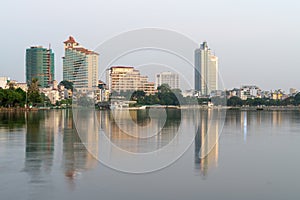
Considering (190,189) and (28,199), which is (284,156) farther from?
(28,199)

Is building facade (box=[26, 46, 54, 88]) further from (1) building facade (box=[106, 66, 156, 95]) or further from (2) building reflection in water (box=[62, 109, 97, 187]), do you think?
(2) building reflection in water (box=[62, 109, 97, 187])

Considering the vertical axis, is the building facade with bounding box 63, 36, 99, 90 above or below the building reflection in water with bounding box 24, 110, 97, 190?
above

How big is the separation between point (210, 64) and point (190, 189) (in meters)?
47.2

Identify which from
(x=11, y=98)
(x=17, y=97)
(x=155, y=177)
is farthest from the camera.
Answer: (x=17, y=97)

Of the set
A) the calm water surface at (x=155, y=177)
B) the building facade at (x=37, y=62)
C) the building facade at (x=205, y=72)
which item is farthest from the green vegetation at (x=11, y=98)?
the building facade at (x=37, y=62)

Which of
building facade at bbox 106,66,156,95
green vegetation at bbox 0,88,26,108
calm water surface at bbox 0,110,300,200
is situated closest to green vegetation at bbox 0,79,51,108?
green vegetation at bbox 0,88,26,108

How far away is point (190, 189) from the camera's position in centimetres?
791

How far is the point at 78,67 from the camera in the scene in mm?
101188

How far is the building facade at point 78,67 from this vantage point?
78306 mm

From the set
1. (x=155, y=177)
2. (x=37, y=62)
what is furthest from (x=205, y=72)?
(x=37, y=62)

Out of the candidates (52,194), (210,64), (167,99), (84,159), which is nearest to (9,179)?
(52,194)

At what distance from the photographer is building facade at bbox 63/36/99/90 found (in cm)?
7831

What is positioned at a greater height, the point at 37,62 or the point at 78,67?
the point at 37,62

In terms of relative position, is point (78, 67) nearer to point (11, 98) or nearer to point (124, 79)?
point (11, 98)
